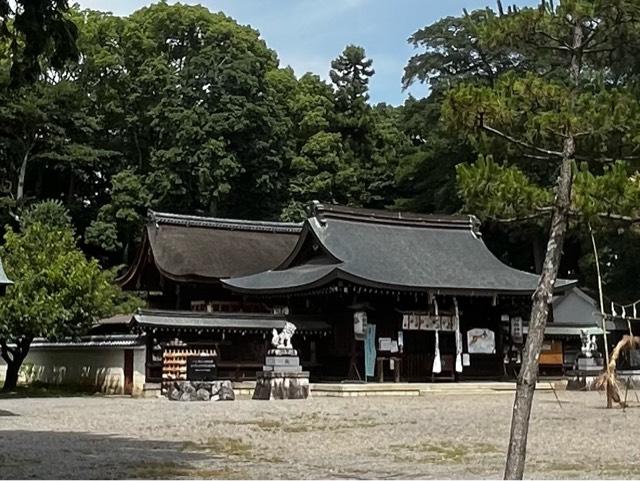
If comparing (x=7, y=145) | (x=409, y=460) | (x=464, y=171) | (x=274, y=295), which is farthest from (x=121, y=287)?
(x=464, y=171)

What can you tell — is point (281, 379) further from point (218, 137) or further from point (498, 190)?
point (218, 137)

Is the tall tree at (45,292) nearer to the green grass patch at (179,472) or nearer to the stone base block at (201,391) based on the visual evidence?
the stone base block at (201,391)

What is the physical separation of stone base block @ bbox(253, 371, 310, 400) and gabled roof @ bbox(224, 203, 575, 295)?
3225 mm

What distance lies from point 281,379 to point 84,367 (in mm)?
8428

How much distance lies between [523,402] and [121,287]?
26989mm

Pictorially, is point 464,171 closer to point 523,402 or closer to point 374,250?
point 523,402

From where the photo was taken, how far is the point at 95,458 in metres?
9.28

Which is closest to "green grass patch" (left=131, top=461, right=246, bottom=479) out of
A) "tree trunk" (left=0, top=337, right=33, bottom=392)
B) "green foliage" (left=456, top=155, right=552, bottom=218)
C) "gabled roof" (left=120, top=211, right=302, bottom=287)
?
"green foliage" (left=456, top=155, right=552, bottom=218)

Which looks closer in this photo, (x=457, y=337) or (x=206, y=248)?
(x=457, y=337)

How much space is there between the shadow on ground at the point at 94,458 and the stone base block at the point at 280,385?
931 cm

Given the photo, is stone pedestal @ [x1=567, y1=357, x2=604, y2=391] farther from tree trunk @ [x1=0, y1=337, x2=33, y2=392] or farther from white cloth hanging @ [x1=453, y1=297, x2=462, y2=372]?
tree trunk @ [x1=0, y1=337, x2=33, y2=392]

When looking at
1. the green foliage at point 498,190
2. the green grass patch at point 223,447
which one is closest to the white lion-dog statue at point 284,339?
the green grass patch at point 223,447

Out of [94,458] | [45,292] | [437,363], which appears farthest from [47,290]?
[94,458]

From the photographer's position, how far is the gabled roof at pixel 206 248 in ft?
94.8
